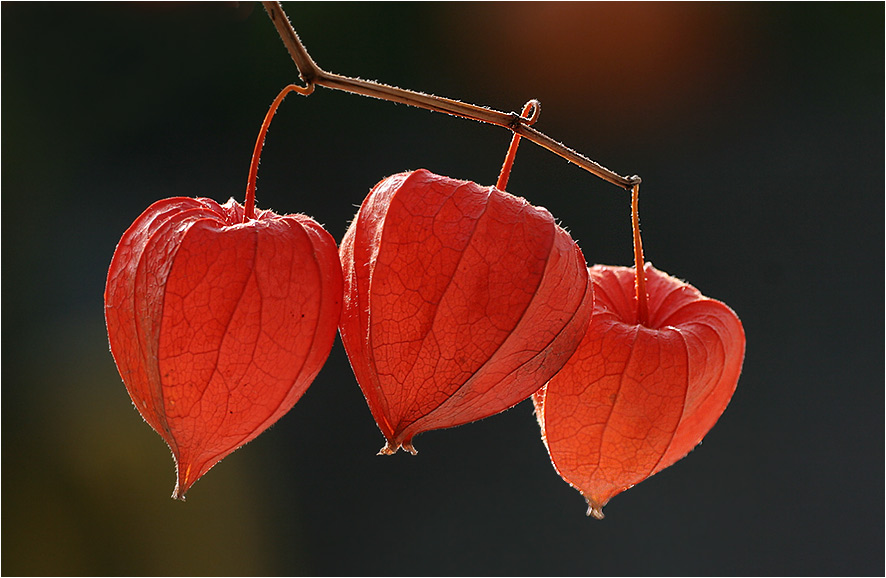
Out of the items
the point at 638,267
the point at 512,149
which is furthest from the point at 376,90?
the point at 638,267

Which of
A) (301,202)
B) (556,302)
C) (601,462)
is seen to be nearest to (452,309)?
(556,302)

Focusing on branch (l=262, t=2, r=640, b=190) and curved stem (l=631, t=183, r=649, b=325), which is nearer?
branch (l=262, t=2, r=640, b=190)

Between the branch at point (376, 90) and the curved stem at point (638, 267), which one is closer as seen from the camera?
the branch at point (376, 90)

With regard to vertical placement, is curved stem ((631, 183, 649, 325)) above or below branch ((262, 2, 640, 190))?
below

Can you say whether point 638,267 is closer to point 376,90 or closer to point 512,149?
point 512,149

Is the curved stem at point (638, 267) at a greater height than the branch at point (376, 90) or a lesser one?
lesser
